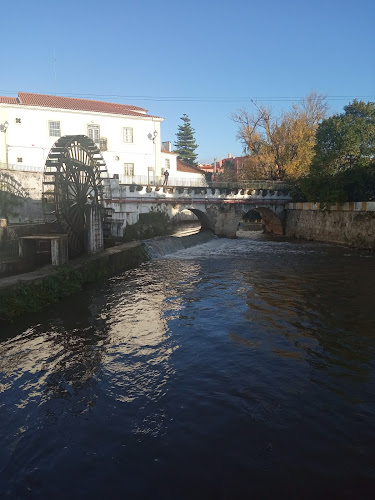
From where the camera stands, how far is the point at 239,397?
253 inches

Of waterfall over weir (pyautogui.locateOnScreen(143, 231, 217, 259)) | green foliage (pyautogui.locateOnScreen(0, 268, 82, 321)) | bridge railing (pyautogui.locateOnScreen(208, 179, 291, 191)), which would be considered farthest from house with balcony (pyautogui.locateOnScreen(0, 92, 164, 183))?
green foliage (pyautogui.locateOnScreen(0, 268, 82, 321))

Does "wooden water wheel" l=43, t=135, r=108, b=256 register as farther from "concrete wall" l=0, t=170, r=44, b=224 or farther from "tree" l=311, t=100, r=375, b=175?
"tree" l=311, t=100, r=375, b=175

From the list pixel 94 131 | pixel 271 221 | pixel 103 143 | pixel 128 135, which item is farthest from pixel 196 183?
pixel 94 131

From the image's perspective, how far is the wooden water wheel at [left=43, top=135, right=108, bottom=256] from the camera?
16188mm

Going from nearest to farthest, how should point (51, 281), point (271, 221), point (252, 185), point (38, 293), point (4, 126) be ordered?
1. point (38, 293)
2. point (51, 281)
3. point (4, 126)
4. point (252, 185)
5. point (271, 221)

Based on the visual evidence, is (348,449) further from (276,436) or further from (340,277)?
(340,277)

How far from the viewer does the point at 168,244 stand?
78.8 ft

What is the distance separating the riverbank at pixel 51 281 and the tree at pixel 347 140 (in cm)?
1750

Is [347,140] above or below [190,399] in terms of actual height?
above

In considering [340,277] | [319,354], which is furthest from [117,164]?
[319,354]

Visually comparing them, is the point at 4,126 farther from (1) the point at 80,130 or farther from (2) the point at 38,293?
(2) the point at 38,293

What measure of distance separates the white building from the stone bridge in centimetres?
149

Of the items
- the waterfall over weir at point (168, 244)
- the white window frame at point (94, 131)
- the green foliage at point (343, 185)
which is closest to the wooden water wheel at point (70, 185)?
the waterfall over weir at point (168, 244)

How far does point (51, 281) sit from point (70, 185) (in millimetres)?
6461
